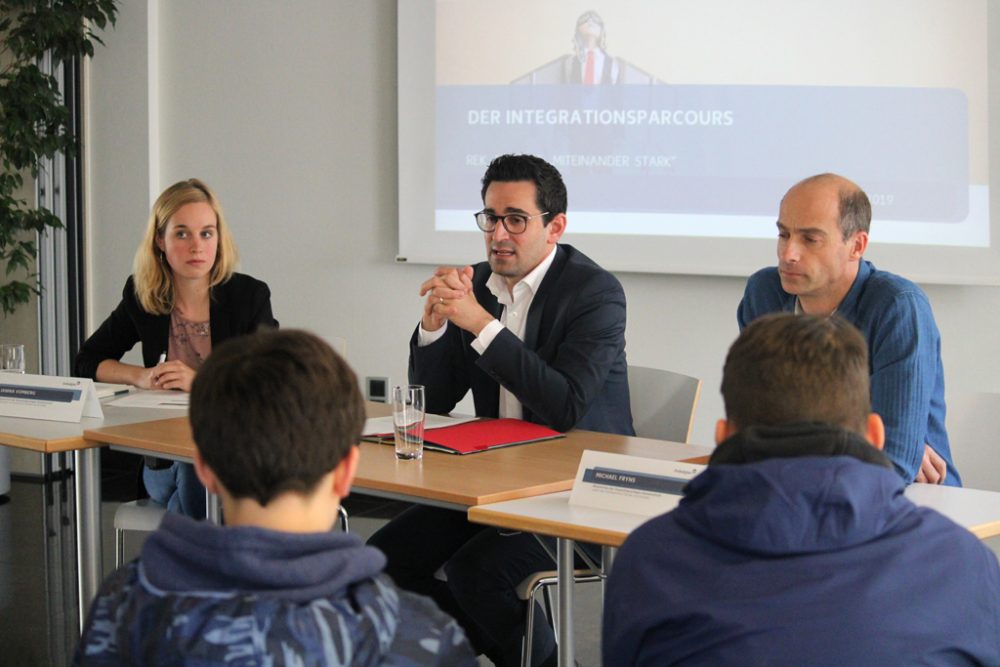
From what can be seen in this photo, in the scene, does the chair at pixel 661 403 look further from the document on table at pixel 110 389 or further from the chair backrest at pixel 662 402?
the document on table at pixel 110 389

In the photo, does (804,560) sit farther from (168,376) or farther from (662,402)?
(168,376)

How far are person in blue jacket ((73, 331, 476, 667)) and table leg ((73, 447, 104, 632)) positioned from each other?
178 centimetres

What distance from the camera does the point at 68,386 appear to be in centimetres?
314

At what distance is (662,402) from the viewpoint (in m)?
3.30

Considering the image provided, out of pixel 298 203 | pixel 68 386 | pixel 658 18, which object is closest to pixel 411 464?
pixel 68 386

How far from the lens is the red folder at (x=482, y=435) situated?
2.71m

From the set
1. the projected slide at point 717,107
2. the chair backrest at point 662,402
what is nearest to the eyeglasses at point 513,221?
the chair backrest at point 662,402

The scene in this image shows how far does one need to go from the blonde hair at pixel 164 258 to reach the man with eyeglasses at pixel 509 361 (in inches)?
33.3

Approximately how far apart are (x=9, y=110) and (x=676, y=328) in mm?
3012

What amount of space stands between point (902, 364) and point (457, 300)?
1.09m

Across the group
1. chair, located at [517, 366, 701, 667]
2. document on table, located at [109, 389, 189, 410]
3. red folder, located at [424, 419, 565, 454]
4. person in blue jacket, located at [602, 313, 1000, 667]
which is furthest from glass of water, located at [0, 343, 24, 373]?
person in blue jacket, located at [602, 313, 1000, 667]

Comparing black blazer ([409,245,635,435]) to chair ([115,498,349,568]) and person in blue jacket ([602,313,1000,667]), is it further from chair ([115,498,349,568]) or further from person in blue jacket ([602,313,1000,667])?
person in blue jacket ([602,313,1000,667])

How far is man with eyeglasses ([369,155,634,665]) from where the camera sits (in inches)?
109

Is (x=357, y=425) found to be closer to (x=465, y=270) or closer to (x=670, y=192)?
(x=465, y=270)
